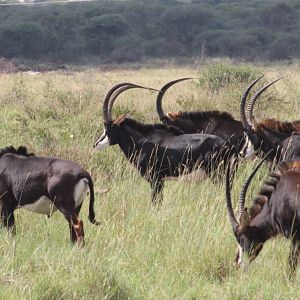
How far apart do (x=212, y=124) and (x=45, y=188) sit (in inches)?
142

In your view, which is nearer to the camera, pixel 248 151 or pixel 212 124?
pixel 248 151

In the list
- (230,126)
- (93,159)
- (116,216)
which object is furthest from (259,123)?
(116,216)

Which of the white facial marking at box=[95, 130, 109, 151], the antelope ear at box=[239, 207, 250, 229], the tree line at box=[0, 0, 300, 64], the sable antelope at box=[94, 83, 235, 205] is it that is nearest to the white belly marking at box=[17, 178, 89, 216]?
the antelope ear at box=[239, 207, 250, 229]

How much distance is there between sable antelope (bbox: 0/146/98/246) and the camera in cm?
558

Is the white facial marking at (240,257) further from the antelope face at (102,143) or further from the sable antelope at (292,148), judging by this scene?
the antelope face at (102,143)

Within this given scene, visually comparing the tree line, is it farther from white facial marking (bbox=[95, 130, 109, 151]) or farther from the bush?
white facial marking (bbox=[95, 130, 109, 151])

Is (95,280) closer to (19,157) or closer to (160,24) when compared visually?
(19,157)

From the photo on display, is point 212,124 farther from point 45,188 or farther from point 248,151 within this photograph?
point 45,188

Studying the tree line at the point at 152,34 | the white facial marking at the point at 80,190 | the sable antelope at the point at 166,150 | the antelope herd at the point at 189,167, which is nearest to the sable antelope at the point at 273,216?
the antelope herd at the point at 189,167

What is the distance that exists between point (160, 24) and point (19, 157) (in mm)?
48295

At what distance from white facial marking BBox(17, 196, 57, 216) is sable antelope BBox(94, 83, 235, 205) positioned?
1.85 meters

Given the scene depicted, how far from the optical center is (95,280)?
4480mm

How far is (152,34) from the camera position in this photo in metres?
53.0

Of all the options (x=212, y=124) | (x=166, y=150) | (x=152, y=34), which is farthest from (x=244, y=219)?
(x=152, y=34)
